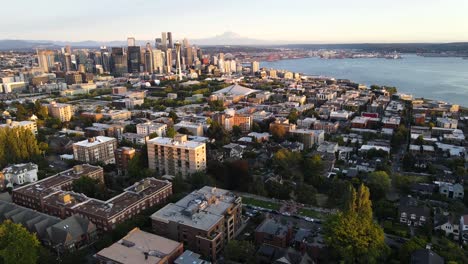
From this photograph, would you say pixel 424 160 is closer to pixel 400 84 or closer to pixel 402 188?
pixel 402 188

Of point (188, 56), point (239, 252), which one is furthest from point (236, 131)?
point (188, 56)

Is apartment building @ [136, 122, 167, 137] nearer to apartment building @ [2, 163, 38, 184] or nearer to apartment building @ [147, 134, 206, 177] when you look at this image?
apartment building @ [147, 134, 206, 177]

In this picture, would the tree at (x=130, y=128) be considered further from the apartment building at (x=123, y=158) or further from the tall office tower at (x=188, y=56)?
the tall office tower at (x=188, y=56)

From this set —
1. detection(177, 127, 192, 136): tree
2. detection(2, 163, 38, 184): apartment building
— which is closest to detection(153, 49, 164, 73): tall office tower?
detection(177, 127, 192, 136): tree

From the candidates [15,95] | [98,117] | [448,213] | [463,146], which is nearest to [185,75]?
[15,95]

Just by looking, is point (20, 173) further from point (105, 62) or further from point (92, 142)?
point (105, 62)

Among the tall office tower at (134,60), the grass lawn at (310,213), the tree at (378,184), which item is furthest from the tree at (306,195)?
the tall office tower at (134,60)
